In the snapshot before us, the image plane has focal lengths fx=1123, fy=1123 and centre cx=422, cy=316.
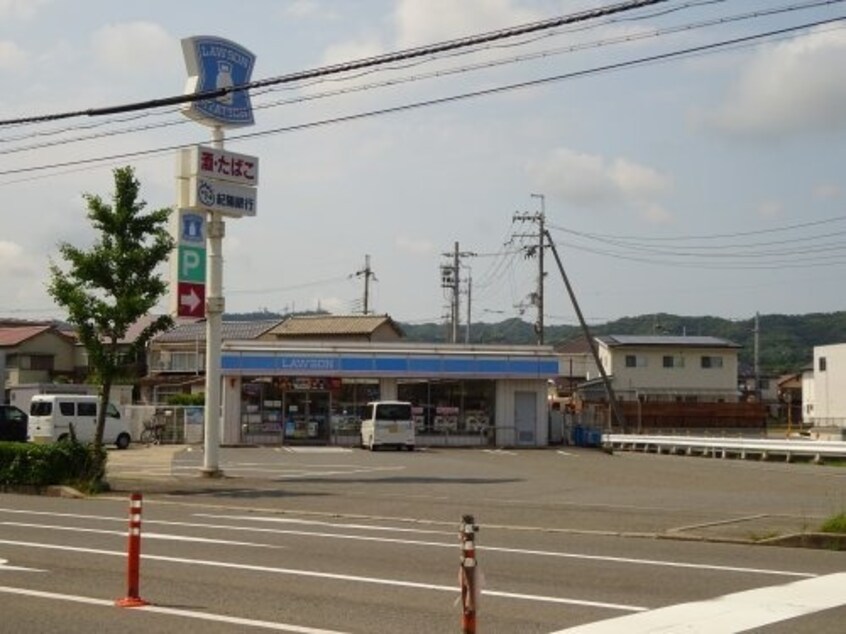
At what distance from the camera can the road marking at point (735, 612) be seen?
8.88m

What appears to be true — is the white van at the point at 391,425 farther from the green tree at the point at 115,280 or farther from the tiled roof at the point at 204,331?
the tiled roof at the point at 204,331

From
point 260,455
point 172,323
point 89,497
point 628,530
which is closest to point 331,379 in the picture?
point 260,455

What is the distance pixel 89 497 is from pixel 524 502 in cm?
914

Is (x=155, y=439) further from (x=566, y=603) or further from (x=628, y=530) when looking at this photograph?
(x=566, y=603)

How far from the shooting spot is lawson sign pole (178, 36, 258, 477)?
88.8ft

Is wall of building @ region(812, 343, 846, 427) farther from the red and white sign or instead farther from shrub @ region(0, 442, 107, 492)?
shrub @ region(0, 442, 107, 492)

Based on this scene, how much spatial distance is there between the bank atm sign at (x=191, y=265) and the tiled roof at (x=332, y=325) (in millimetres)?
39532

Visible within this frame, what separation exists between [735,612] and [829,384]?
69.2 m

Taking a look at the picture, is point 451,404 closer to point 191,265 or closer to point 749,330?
point 191,265

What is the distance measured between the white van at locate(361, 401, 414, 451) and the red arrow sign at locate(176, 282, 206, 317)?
16.8 m

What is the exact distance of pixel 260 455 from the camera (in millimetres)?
39844

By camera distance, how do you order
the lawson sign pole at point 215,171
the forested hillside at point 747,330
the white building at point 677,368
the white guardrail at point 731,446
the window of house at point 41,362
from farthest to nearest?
the forested hillside at point 747,330 < the white building at point 677,368 < the window of house at point 41,362 < the white guardrail at point 731,446 < the lawson sign pole at point 215,171

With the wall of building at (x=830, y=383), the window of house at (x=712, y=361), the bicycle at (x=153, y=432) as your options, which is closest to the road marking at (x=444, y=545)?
the bicycle at (x=153, y=432)

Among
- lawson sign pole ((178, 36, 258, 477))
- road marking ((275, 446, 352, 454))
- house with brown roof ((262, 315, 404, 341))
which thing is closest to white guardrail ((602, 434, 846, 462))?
road marking ((275, 446, 352, 454))
